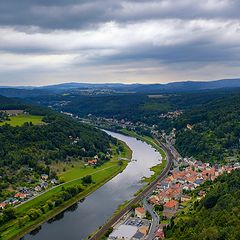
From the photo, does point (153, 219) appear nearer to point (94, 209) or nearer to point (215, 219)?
point (94, 209)

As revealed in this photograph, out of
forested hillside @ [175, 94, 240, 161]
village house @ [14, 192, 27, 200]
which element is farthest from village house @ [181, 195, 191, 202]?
forested hillside @ [175, 94, 240, 161]

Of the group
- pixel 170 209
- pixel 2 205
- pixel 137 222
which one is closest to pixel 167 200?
pixel 170 209

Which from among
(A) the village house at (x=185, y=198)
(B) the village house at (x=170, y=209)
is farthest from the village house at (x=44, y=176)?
(B) the village house at (x=170, y=209)

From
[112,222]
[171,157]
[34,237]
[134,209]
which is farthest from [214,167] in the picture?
[34,237]

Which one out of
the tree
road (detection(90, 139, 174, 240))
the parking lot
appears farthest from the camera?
the tree

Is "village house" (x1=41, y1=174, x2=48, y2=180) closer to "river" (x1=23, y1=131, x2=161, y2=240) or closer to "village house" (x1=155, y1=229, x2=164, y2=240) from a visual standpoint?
"river" (x1=23, y1=131, x2=161, y2=240)

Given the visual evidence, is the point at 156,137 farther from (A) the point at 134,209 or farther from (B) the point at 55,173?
(A) the point at 134,209

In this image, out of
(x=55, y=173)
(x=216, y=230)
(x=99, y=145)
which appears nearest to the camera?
(x=216, y=230)
